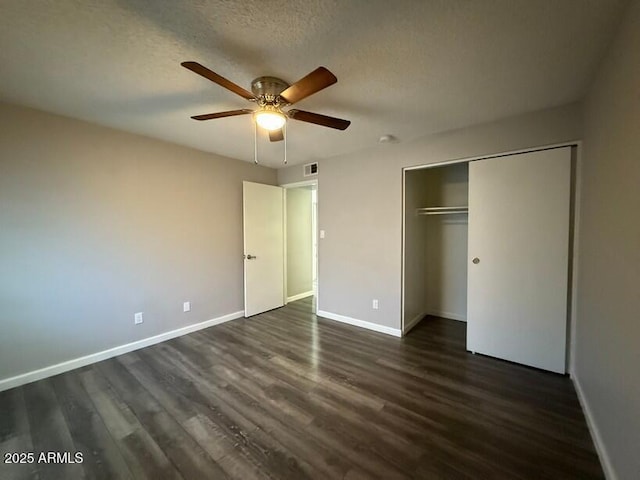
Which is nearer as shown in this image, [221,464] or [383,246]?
[221,464]

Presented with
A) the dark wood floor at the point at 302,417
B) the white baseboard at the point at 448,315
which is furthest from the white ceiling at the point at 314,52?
the white baseboard at the point at 448,315

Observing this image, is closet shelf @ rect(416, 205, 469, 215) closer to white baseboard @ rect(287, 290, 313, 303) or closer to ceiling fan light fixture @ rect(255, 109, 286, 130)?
ceiling fan light fixture @ rect(255, 109, 286, 130)

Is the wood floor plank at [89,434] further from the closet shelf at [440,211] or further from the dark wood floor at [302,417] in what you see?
the closet shelf at [440,211]

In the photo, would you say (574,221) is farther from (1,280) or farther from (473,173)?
(1,280)

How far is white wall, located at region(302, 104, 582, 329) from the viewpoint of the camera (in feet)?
8.38

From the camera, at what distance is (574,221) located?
2236 mm

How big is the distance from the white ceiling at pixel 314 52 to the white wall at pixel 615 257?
0.24 m

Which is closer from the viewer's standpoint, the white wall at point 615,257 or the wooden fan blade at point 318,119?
the white wall at point 615,257

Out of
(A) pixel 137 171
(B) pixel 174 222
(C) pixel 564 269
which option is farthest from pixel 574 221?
(A) pixel 137 171

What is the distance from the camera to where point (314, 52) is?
1542mm

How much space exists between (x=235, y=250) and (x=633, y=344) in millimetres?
3888

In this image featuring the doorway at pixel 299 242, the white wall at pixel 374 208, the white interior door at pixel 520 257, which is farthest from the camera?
the doorway at pixel 299 242

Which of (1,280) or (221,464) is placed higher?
(1,280)

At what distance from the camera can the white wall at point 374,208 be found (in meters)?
2.55
